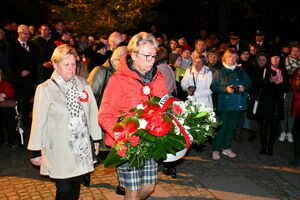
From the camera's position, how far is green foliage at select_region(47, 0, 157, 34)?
1639 centimetres

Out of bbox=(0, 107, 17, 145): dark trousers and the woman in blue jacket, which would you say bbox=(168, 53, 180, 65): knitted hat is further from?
bbox=(0, 107, 17, 145): dark trousers

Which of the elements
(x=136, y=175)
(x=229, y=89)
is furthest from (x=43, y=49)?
(x=136, y=175)

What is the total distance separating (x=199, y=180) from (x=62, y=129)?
3.20 m

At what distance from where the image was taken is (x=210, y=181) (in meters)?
6.44

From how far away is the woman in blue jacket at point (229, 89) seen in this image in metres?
7.27

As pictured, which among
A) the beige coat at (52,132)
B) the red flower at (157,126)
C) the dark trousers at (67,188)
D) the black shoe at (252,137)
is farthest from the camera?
the black shoe at (252,137)

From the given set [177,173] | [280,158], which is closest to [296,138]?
[280,158]

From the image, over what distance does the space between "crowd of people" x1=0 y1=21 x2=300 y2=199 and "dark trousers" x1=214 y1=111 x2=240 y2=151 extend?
2 centimetres

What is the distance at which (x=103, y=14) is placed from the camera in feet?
55.1

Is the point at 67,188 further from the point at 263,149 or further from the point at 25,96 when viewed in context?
the point at 25,96

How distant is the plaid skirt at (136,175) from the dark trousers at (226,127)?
3.54m

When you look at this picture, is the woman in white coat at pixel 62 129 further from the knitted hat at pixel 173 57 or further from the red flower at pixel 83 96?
the knitted hat at pixel 173 57

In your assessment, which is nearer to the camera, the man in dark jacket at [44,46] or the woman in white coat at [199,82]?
the woman in white coat at [199,82]

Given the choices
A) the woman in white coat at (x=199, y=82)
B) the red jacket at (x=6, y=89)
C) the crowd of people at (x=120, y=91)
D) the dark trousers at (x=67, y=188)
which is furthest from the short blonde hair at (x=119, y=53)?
the red jacket at (x=6, y=89)
